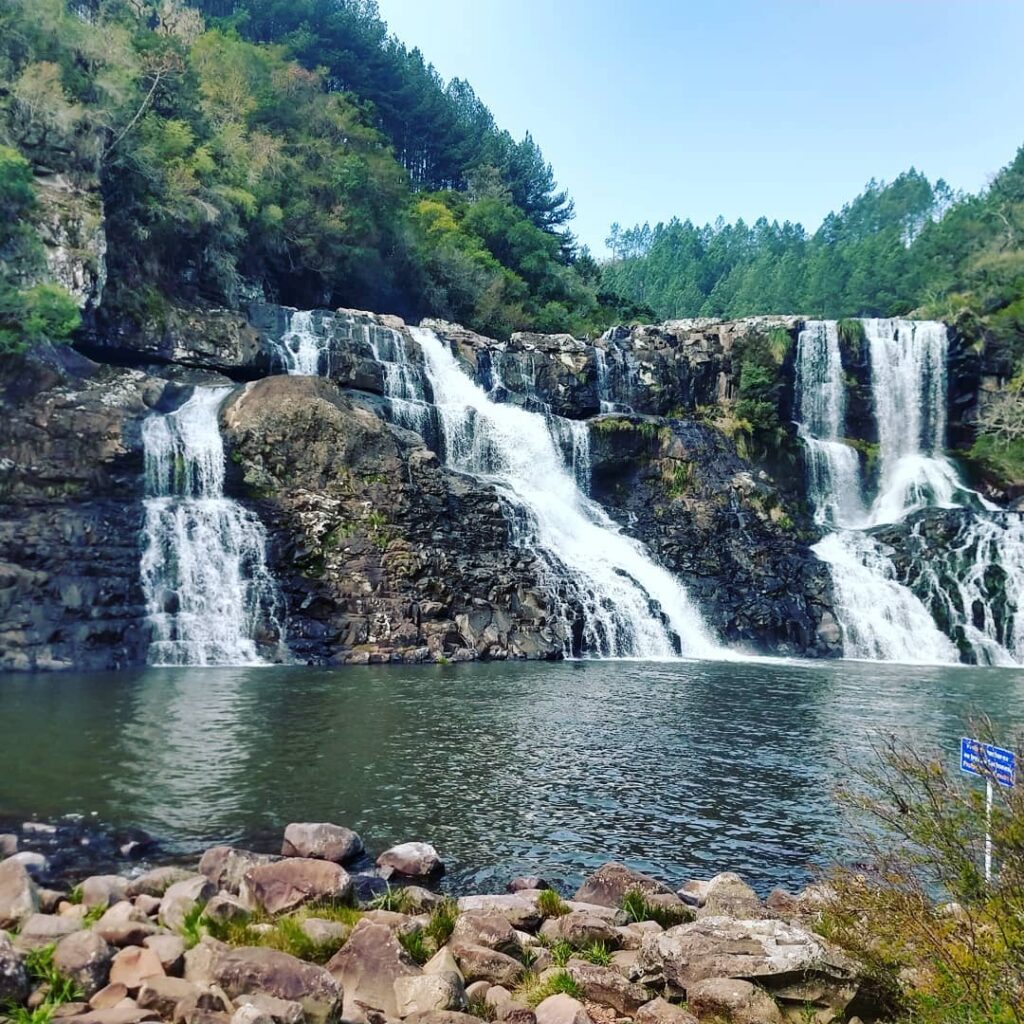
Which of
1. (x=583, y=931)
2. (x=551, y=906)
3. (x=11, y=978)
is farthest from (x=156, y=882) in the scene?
(x=583, y=931)

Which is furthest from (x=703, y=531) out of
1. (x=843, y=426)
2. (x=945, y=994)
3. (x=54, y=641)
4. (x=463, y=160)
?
(x=463, y=160)

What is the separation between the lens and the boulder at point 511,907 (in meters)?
8.38

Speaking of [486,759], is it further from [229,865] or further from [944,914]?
[944,914]

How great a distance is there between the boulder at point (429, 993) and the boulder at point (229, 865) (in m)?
2.89

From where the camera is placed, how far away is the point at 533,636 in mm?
31375

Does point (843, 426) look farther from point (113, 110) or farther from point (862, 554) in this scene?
point (113, 110)

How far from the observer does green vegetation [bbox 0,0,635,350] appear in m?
35.5

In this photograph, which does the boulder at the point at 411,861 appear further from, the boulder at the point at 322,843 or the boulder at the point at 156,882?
the boulder at the point at 156,882

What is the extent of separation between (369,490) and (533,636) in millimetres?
8565

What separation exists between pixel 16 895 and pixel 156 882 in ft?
4.39

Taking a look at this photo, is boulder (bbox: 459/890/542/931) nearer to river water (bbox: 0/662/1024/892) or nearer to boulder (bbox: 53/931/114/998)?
river water (bbox: 0/662/1024/892)

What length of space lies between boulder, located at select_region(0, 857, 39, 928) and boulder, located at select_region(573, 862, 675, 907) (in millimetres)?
5364

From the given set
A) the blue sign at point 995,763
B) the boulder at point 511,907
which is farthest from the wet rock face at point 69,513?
the blue sign at point 995,763

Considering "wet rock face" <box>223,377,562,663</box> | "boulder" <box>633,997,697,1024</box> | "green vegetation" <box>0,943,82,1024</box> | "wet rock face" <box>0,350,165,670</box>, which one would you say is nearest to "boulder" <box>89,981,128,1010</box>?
"green vegetation" <box>0,943,82,1024</box>
